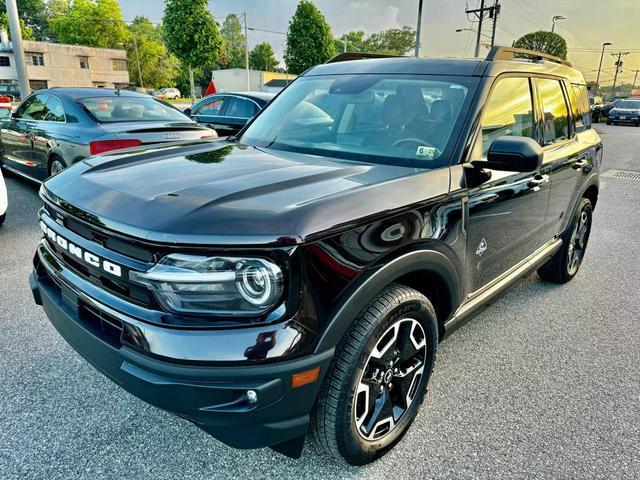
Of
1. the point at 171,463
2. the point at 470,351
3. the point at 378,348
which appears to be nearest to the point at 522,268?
the point at 470,351

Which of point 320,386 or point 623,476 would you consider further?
point 623,476

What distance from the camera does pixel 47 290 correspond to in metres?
2.20

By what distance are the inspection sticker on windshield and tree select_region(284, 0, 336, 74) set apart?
145ft

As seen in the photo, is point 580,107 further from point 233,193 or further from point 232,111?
point 232,111

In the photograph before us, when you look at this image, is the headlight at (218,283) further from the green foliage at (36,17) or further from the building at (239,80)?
the green foliage at (36,17)

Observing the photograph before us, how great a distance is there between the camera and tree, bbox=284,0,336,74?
44031mm

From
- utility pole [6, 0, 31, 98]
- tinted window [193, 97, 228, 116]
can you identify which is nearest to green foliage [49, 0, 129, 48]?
utility pole [6, 0, 31, 98]

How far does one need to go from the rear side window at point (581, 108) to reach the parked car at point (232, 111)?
5.73 m

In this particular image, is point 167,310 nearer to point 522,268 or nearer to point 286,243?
point 286,243

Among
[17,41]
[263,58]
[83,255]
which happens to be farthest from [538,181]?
[263,58]

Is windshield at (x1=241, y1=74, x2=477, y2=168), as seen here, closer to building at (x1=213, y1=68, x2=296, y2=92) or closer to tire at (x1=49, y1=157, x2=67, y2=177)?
tire at (x1=49, y1=157, x2=67, y2=177)

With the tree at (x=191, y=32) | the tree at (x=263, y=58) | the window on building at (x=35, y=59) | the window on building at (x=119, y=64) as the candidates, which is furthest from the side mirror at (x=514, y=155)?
the tree at (x=263, y=58)

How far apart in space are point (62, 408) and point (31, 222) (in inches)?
158

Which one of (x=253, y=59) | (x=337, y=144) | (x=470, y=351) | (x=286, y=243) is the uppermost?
(x=253, y=59)
